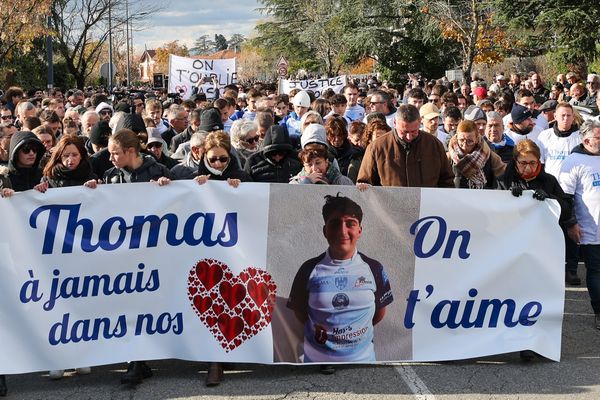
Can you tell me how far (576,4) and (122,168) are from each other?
989 inches

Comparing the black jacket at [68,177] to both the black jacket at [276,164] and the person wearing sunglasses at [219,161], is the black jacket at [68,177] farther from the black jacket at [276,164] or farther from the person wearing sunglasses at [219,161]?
the black jacket at [276,164]

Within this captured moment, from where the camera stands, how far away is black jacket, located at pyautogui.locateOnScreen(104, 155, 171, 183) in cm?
630

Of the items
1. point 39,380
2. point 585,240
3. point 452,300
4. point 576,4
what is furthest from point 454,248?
point 576,4

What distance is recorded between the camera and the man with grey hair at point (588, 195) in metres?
7.07

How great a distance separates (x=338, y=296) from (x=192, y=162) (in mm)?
2069

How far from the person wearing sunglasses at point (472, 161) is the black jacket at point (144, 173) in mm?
2488

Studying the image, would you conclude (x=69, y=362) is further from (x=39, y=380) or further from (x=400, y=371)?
(x=400, y=371)

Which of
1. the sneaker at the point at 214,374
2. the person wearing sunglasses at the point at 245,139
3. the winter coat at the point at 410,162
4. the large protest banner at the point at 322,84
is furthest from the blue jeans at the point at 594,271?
the large protest banner at the point at 322,84

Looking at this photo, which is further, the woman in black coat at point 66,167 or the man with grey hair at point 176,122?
the man with grey hair at point 176,122

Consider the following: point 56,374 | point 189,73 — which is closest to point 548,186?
point 56,374

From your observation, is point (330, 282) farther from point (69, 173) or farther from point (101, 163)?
point (101, 163)

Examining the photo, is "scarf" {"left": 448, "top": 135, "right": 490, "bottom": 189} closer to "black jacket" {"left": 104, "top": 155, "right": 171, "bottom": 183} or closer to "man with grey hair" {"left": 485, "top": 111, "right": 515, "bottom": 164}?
"man with grey hair" {"left": 485, "top": 111, "right": 515, "bottom": 164}

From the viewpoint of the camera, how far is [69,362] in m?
5.80

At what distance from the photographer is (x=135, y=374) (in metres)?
5.81
